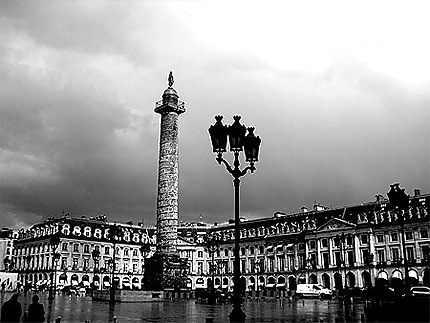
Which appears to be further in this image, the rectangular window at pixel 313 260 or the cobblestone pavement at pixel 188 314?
the rectangular window at pixel 313 260

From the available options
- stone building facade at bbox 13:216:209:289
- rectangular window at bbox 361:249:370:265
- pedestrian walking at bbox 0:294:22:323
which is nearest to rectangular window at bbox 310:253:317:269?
rectangular window at bbox 361:249:370:265

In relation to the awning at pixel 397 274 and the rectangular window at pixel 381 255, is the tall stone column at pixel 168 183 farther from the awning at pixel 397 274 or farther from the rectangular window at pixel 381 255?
the rectangular window at pixel 381 255

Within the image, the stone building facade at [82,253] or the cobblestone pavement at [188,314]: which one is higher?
the stone building facade at [82,253]

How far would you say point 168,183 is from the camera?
50562 millimetres

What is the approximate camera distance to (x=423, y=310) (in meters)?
13.4

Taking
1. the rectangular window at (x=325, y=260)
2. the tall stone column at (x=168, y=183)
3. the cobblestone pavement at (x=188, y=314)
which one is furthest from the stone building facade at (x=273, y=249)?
the cobblestone pavement at (x=188, y=314)

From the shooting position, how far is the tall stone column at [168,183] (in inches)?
1975

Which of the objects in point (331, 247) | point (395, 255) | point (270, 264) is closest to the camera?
point (395, 255)

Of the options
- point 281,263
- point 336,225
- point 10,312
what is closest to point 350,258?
point 336,225

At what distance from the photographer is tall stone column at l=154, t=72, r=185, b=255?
165ft

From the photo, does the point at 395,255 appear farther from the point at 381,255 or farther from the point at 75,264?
the point at 75,264

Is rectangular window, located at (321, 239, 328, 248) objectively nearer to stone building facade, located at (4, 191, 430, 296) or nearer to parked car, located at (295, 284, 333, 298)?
stone building facade, located at (4, 191, 430, 296)

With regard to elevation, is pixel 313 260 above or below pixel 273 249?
below

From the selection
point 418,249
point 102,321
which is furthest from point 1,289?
point 418,249
